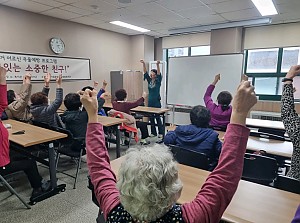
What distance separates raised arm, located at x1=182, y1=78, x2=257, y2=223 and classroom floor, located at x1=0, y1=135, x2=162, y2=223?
1.87m

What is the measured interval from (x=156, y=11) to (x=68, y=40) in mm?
2281

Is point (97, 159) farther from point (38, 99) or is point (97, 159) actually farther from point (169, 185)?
point (38, 99)

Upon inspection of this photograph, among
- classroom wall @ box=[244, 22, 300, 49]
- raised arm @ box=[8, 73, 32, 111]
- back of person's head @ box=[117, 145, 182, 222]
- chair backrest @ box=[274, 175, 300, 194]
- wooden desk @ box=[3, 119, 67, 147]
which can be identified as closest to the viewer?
back of person's head @ box=[117, 145, 182, 222]

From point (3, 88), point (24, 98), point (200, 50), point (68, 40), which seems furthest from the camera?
point (200, 50)

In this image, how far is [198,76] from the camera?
5.44 meters

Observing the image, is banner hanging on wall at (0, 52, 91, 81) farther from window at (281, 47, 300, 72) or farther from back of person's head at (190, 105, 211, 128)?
window at (281, 47, 300, 72)

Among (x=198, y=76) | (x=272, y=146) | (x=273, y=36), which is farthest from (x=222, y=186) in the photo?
(x=273, y=36)

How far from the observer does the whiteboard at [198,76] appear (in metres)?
4.86

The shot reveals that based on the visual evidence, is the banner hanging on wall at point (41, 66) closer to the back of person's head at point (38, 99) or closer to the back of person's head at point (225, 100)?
the back of person's head at point (38, 99)

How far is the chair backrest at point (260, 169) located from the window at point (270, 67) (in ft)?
14.2

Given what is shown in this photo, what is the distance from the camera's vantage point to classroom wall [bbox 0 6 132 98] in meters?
4.36

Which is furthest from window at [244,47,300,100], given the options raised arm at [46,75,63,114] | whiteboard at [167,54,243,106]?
raised arm at [46,75,63,114]

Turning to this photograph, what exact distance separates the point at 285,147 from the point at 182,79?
142 inches

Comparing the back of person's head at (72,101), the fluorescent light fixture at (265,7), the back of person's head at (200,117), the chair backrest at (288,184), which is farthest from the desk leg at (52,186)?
the fluorescent light fixture at (265,7)
